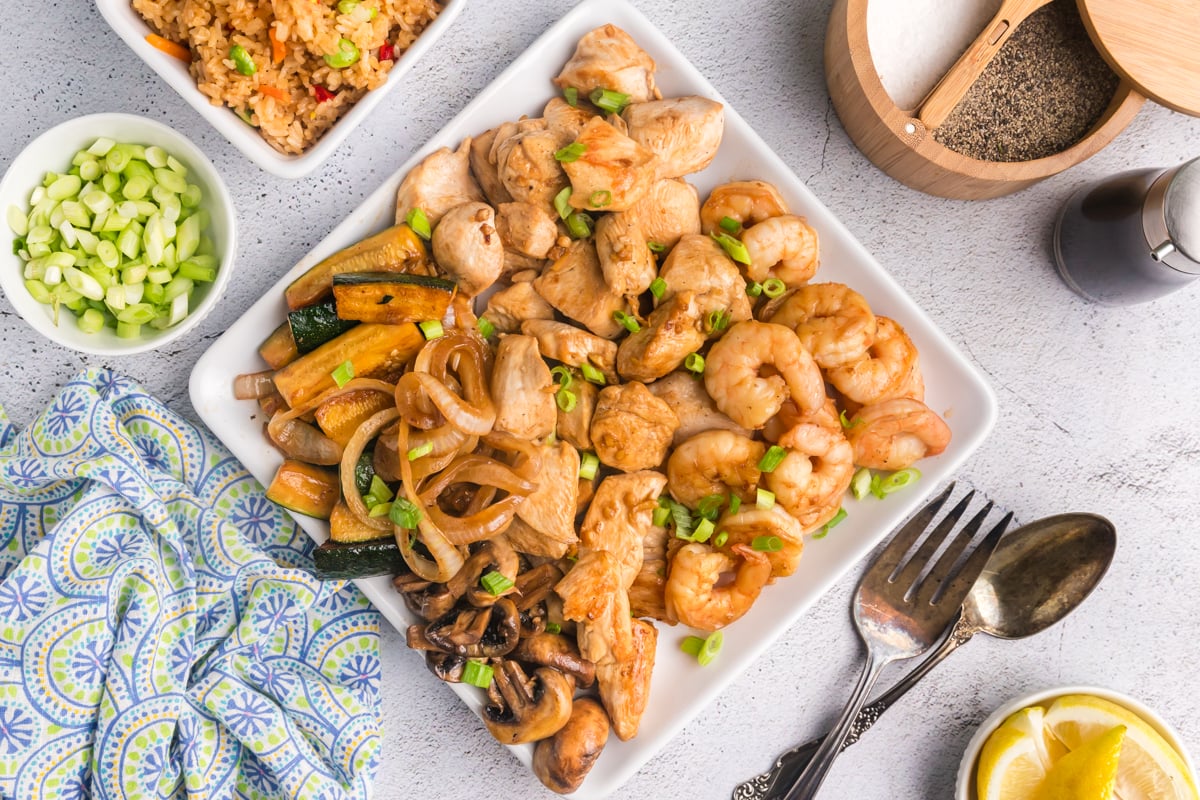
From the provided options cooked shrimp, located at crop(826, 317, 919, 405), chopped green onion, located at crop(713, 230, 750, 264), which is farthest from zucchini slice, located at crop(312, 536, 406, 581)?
cooked shrimp, located at crop(826, 317, 919, 405)

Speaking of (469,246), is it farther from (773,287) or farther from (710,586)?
(710,586)

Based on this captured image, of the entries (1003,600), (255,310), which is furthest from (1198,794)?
(255,310)

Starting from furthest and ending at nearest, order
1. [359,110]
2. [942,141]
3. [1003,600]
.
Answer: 1. [1003,600]
2. [942,141]
3. [359,110]

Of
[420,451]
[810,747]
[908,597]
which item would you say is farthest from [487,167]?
[810,747]

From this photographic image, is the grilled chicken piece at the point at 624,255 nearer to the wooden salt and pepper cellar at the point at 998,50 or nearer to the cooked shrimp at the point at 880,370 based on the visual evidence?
the cooked shrimp at the point at 880,370

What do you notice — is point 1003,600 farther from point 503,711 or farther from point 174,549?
point 174,549

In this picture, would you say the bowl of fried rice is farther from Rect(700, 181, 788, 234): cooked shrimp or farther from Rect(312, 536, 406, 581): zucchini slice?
Rect(312, 536, 406, 581): zucchini slice
